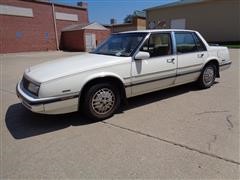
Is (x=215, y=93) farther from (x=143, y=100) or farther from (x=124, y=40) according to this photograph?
(x=124, y=40)

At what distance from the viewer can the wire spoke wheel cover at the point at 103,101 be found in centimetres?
394

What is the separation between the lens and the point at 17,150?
3117mm

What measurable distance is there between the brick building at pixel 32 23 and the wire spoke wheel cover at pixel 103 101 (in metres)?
22.5

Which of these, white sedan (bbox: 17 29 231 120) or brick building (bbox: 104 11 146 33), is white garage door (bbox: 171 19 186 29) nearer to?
brick building (bbox: 104 11 146 33)

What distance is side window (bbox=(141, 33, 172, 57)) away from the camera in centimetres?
453

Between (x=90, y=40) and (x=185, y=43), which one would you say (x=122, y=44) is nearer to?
(x=185, y=43)

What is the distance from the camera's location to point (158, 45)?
4730 millimetres

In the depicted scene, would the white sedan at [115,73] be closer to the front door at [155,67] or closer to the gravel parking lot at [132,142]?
the front door at [155,67]

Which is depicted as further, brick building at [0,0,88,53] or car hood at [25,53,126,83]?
brick building at [0,0,88,53]

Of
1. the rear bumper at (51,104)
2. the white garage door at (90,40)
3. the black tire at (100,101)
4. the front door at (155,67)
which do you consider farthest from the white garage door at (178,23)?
the rear bumper at (51,104)

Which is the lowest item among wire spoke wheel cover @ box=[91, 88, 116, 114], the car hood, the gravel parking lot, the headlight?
the gravel parking lot

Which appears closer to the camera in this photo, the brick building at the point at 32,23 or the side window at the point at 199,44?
the side window at the point at 199,44

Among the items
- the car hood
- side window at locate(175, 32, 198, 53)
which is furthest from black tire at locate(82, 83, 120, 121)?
side window at locate(175, 32, 198, 53)

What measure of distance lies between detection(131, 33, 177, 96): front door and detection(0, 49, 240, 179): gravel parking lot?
0.45 m
